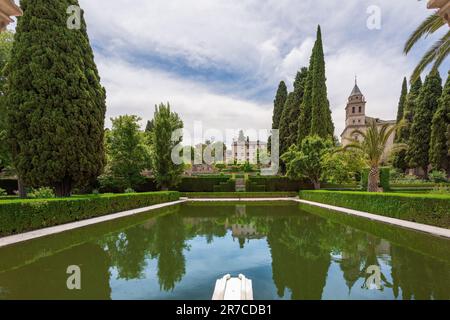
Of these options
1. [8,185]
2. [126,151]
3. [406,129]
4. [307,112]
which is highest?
[307,112]

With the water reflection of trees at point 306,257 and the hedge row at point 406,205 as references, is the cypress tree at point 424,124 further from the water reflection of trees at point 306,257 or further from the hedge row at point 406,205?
the water reflection of trees at point 306,257

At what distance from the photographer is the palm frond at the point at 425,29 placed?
840 cm

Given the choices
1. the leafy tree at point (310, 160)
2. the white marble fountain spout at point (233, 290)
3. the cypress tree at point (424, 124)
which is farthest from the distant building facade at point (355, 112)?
the white marble fountain spout at point (233, 290)

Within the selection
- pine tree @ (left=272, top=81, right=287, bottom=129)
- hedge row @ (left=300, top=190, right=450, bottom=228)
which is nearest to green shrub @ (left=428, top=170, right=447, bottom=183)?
hedge row @ (left=300, top=190, right=450, bottom=228)

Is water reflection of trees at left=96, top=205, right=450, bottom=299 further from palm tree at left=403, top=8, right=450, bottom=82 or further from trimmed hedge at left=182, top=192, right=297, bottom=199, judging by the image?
trimmed hedge at left=182, top=192, right=297, bottom=199

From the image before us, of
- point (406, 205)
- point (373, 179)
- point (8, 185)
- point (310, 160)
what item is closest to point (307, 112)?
point (310, 160)

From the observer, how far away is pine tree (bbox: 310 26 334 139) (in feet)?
87.1

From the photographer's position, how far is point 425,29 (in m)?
8.74

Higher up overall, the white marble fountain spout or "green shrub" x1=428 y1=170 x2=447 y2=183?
"green shrub" x1=428 y1=170 x2=447 y2=183

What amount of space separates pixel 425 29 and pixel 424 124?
30040mm

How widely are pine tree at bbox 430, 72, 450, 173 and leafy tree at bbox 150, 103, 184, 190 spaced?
1190 inches

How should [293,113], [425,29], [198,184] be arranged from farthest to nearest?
1. [293,113]
2. [198,184]
3. [425,29]

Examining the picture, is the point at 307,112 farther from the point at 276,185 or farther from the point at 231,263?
the point at 231,263
